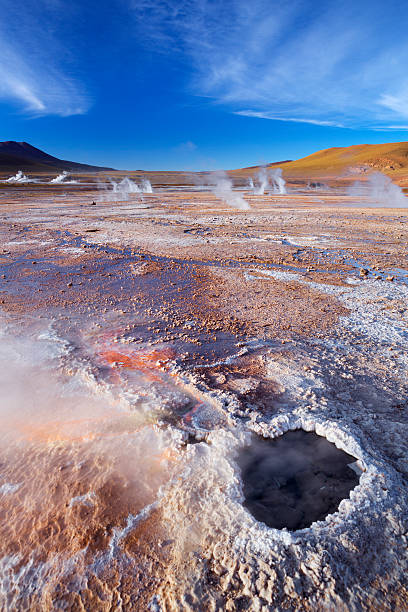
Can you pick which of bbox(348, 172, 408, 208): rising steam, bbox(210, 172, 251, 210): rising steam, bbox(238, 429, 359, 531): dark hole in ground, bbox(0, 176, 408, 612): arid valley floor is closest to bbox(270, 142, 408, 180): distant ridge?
bbox(348, 172, 408, 208): rising steam

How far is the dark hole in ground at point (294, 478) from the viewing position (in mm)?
2061

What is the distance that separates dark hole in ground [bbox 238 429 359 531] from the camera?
2.06m

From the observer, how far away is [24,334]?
436 centimetres

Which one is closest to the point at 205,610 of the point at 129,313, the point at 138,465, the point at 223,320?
the point at 138,465

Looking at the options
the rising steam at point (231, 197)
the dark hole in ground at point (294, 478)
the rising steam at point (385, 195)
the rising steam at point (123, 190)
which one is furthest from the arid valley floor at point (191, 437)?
the rising steam at point (123, 190)

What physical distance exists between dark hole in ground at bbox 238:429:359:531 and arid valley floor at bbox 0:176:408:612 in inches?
1.5

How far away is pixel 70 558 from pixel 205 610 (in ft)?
2.54

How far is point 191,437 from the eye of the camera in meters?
2.66

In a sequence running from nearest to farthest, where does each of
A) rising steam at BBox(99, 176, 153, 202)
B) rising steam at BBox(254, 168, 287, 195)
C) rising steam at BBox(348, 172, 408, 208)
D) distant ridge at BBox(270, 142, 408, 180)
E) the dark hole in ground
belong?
the dark hole in ground < rising steam at BBox(348, 172, 408, 208) < rising steam at BBox(99, 176, 153, 202) < rising steam at BBox(254, 168, 287, 195) < distant ridge at BBox(270, 142, 408, 180)

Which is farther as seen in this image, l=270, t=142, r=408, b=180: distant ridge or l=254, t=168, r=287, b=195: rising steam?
l=270, t=142, r=408, b=180: distant ridge

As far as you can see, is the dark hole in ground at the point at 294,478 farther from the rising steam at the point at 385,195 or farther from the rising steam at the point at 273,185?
the rising steam at the point at 273,185

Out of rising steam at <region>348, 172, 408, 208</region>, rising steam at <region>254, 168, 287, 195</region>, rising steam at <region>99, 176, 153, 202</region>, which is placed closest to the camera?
rising steam at <region>348, 172, 408, 208</region>

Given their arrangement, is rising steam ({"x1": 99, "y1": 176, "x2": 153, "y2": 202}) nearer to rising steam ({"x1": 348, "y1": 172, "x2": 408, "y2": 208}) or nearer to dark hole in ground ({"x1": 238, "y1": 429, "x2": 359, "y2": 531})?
rising steam ({"x1": 348, "y1": 172, "x2": 408, "y2": 208})

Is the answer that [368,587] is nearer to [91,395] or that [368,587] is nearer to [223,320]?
[91,395]
